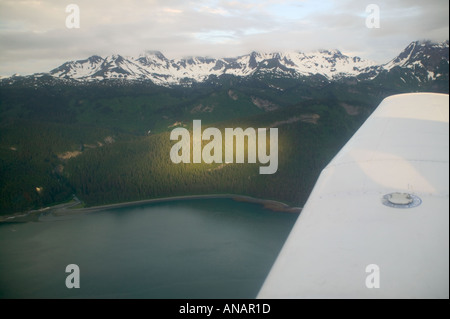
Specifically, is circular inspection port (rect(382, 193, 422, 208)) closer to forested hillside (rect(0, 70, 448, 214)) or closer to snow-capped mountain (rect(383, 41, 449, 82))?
snow-capped mountain (rect(383, 41, 449, 82))

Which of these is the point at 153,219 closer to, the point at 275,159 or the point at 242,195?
the point at 242,195

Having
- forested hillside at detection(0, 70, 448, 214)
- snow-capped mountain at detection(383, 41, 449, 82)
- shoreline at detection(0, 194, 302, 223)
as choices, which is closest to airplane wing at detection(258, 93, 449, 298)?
snow-capped mountain at detection(383, 41, 449, 82)

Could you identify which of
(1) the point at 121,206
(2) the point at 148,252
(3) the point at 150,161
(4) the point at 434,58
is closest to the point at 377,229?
(4) the point at 434,58

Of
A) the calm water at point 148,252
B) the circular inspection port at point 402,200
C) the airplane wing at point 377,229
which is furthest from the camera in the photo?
the calm water at point 148,252

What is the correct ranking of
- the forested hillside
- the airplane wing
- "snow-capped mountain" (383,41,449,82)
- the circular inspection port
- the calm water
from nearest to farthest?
1. the airplane wing
2. the circular inspection port
3. "snow-capped mountain" (383,41,449,82)
4. the calm water
5. the forested hillside

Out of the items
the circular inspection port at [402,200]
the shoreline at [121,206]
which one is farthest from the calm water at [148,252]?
the circular inspection port at [402,200]

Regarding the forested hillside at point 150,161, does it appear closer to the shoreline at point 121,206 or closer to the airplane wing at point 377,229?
the shoreline at point 121,206

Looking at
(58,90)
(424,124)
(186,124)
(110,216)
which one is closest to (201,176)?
(110,216)
